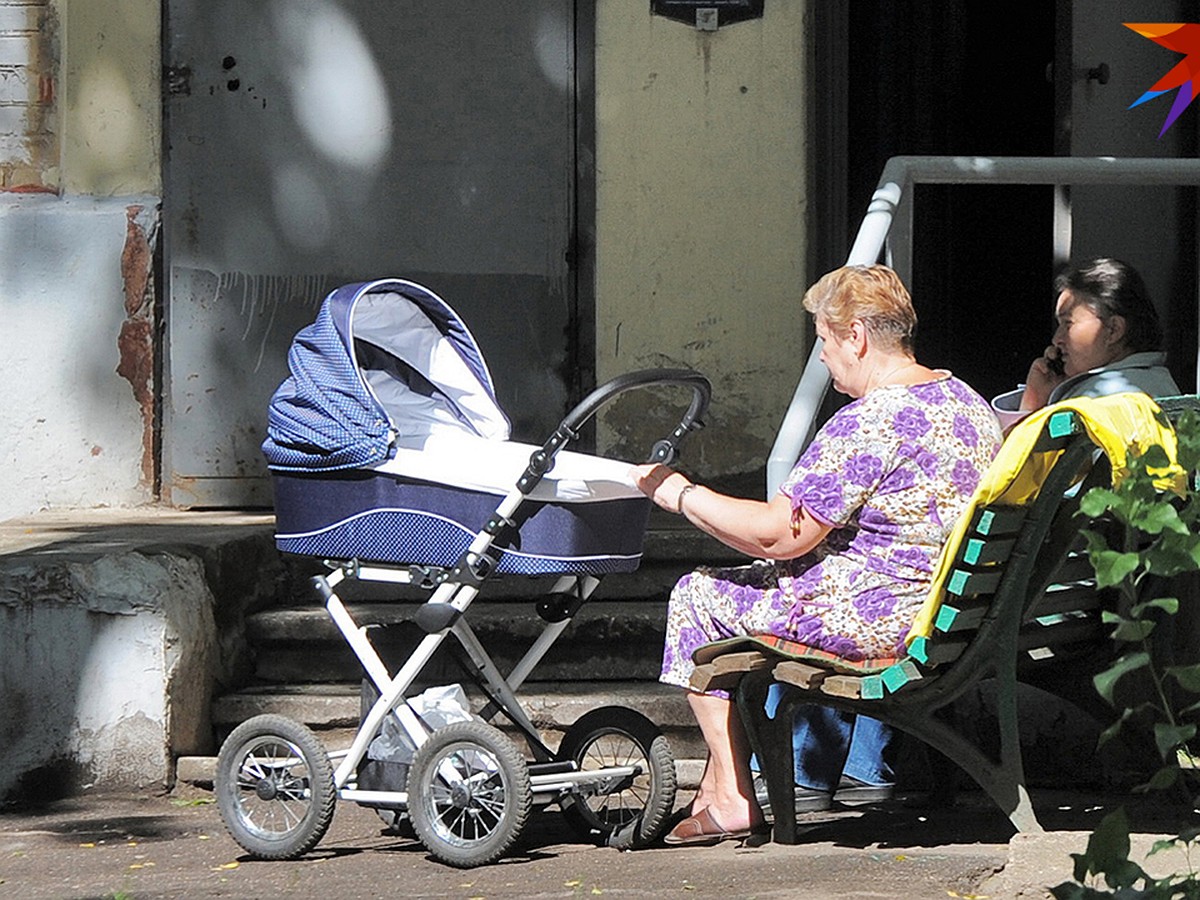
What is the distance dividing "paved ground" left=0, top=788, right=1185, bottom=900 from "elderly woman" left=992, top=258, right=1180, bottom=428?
3.42 feet

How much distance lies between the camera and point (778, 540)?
4125 millimetres

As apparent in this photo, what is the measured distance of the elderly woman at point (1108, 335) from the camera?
15.8 ft

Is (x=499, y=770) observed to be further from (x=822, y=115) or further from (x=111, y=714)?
(x=822, y=115)

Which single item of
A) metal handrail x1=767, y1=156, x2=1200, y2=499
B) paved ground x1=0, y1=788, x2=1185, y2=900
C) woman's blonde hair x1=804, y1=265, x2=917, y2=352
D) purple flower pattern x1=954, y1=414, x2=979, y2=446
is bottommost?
paved ground x1=0, y1=788, x2=1185, y2=900

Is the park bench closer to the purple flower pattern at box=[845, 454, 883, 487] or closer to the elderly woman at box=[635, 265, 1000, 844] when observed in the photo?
the elderly woman at box=[635, 265, 1000, 844]

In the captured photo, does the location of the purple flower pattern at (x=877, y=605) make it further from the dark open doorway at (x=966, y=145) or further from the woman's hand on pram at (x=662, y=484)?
the dark open doorway at (x=966, y=145)

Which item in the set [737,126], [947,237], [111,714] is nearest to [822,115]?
[737,126]

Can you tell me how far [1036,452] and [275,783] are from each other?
6.05 feet

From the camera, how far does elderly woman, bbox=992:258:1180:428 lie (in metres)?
4.82

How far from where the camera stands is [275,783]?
4.38 meters

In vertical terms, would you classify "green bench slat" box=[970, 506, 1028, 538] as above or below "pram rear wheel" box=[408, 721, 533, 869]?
above

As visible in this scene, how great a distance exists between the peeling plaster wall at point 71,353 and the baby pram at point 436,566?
2.66 m

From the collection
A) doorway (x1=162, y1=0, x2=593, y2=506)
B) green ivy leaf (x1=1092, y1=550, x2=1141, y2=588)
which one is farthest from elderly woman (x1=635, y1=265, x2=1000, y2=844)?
doorway (x1=162, y1=0, x2=593, y2=506)

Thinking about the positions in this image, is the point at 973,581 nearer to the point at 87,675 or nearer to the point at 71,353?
the point at 87,675
